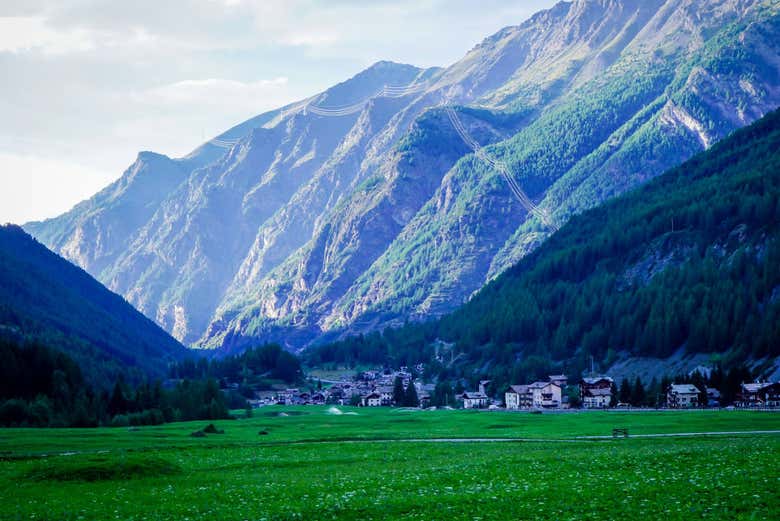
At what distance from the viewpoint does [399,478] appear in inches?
2589

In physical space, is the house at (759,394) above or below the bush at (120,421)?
above

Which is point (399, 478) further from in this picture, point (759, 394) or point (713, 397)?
point (713, 397)

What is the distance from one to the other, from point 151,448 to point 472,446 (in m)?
31.8

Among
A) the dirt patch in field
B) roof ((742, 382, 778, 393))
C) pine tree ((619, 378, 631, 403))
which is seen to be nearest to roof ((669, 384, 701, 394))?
roof ((742, 382, 778, 393))

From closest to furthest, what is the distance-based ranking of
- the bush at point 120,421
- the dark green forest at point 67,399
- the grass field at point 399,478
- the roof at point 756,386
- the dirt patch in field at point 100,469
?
the grass field at point 399,478
the dirt patch in field at point 100,469
the dark green forest at point 67,399
the bush at point 120,421
the roof at point 756,386

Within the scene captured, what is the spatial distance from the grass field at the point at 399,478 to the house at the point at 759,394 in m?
58.1

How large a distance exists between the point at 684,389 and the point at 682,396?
8.33ft

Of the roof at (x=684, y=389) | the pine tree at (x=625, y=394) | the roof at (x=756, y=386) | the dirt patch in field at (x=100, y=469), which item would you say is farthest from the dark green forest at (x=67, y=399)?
the roof at (x=756, y=386)

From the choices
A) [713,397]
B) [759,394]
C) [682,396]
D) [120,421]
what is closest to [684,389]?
[682,396]

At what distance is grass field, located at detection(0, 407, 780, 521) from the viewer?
50750mm

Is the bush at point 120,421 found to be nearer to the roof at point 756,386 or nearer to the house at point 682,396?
the house at point 682,396

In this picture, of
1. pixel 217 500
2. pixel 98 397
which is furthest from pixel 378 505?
pixel 98 397

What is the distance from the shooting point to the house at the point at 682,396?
177375 millimetres

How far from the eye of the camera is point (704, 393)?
589 feet
